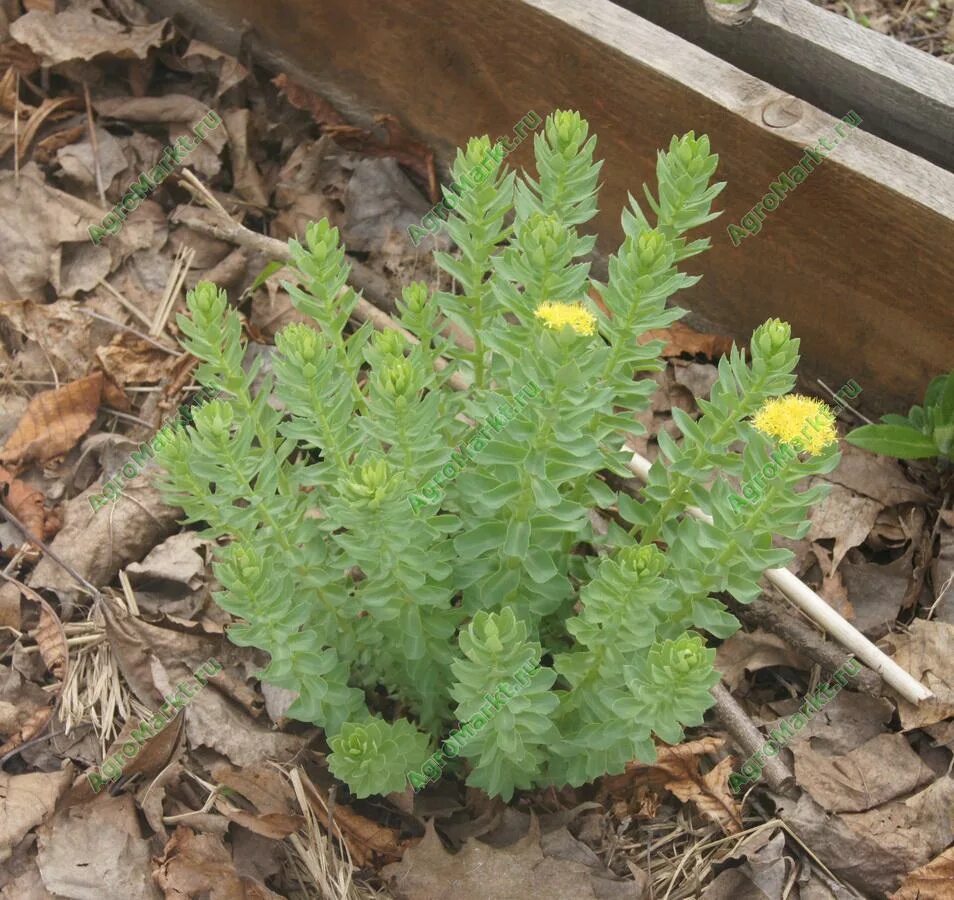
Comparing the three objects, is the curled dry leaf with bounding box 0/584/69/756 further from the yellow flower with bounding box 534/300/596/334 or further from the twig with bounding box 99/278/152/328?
the yellow flower with bounding box 534/300/596/334

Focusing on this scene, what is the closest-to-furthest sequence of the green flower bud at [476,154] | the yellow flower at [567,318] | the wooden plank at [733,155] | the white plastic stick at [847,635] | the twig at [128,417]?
the yellow flower at [567,318] → the green flower bud at [476,154] → the white plastic stick at [847,635] → the wooden plank at [733,155] → the twig at [128,417]

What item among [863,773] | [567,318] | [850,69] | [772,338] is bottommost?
[863,773]

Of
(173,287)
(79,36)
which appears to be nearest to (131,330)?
(173,287)

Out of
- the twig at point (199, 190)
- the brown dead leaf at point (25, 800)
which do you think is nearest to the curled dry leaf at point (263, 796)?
the brown dead leaf at point (25, 800)

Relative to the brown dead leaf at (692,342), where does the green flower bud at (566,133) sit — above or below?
above

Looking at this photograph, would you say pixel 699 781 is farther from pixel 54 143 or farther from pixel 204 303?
pixel 54 143

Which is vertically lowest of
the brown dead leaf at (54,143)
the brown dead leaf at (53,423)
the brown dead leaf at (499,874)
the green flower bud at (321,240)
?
the brown dead leaf at (53,423)

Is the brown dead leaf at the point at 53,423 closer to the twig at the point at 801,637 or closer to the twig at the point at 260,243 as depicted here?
the twig at the point at 260,243
